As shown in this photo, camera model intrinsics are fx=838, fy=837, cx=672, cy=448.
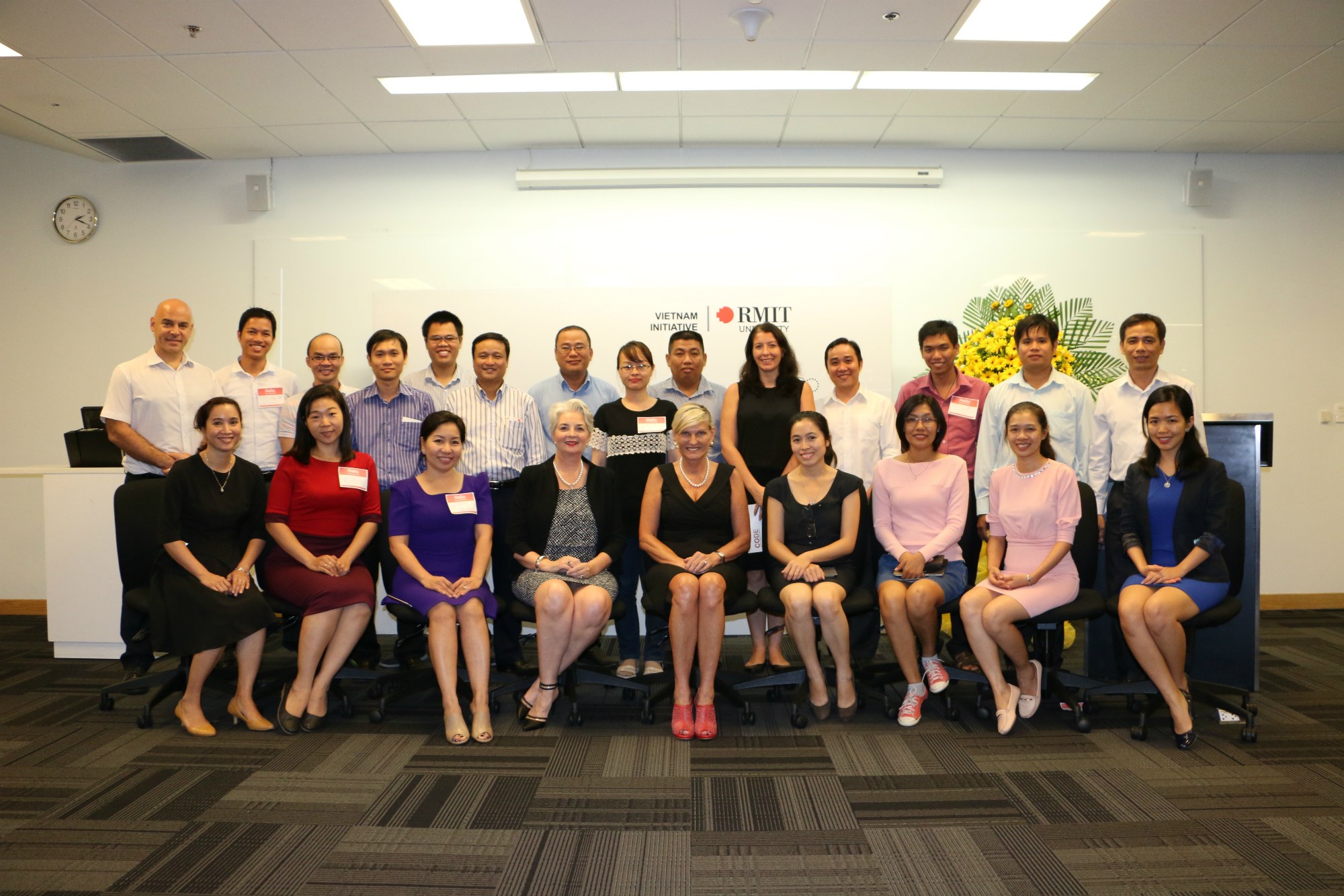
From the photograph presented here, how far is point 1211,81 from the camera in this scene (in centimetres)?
438

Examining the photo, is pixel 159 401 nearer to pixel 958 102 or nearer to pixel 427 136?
pixel 427 136

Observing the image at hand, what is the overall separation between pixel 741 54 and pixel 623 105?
2.90 feet

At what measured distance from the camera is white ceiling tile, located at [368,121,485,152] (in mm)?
4984

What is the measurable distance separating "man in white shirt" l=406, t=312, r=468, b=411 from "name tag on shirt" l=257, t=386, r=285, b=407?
61cm

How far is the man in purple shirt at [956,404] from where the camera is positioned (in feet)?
11.9

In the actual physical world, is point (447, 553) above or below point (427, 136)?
below

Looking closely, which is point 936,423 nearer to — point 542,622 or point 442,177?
point 542,622

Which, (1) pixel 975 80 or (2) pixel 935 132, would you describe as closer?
(1) pixel 975 80

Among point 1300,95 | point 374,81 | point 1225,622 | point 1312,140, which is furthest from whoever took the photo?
point 1312,140

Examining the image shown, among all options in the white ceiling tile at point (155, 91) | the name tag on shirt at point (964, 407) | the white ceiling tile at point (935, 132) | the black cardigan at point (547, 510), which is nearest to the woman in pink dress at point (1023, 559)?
the name tag on shirt at point (964, 407)

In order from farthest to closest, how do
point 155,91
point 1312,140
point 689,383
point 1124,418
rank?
point 1312,140, point 155,91, point 689,383, point 1124,418

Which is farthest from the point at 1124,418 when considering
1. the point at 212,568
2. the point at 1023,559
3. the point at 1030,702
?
the point at 212,568

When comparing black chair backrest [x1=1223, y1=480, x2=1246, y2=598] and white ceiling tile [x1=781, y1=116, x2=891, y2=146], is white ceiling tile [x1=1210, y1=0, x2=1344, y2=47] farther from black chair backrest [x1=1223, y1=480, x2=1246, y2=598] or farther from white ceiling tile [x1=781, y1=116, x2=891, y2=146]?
black chair backrest [x1=1223, y1=480, x2=1246, y2=598]

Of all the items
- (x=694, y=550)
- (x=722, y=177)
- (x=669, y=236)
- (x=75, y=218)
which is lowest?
(x=694, y=550)
